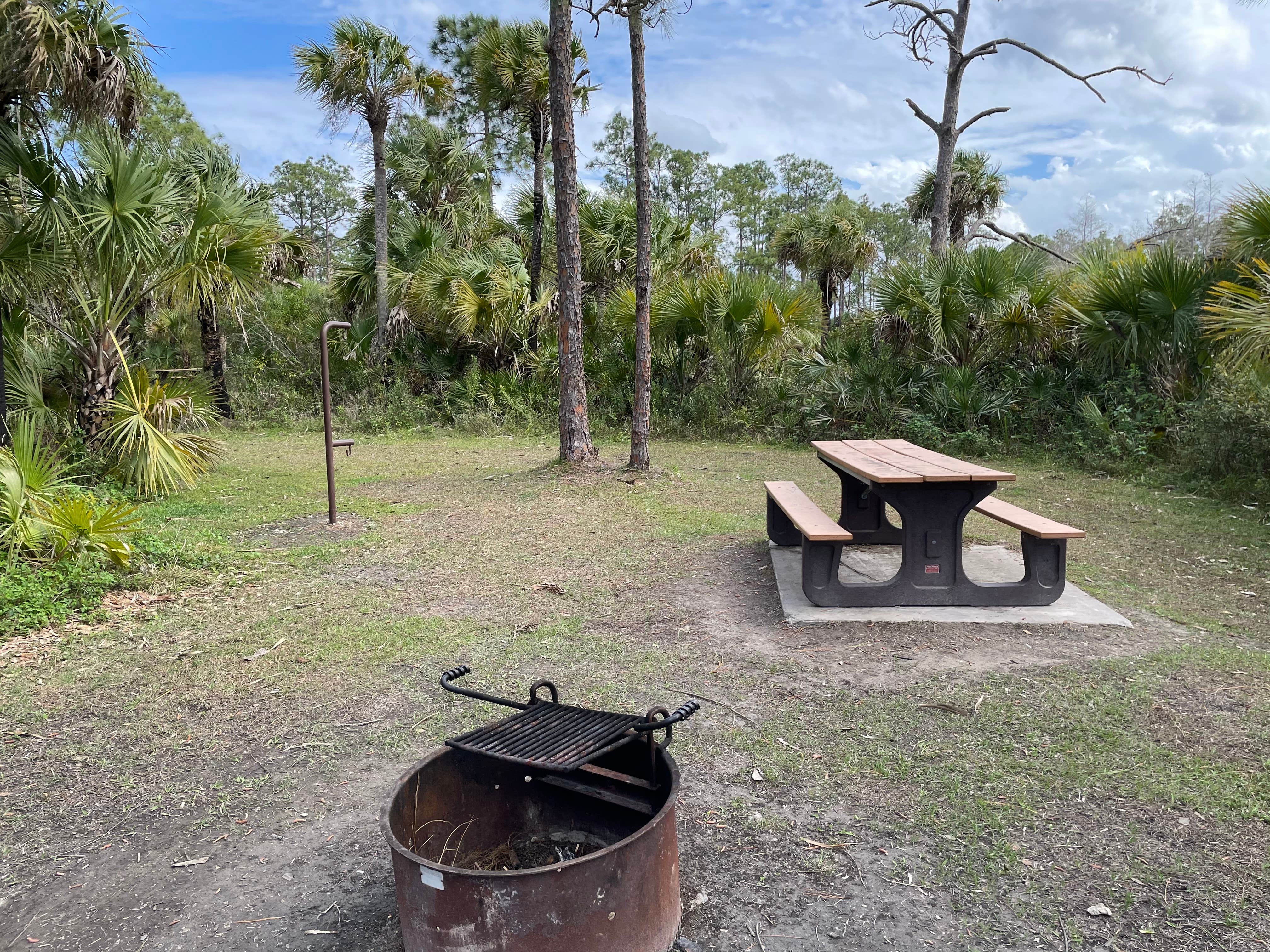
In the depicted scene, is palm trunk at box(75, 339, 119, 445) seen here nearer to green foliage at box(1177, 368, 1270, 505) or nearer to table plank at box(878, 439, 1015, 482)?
table plank at box(878, 439, 1015, 482)

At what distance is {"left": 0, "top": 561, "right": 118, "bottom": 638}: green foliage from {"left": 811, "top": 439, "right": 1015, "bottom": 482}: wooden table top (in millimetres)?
4494

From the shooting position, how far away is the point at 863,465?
5.25 metres

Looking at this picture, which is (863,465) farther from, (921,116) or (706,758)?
(921,116)

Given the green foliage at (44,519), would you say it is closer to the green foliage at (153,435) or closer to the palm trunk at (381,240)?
the green foliage at (153,435)

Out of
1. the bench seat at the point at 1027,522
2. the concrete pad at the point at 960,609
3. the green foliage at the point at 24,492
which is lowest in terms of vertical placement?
the concrete pad at the point at 960,609

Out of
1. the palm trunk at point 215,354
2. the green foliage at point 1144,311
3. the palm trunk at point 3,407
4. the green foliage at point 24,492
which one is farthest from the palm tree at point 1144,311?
the palm trunk at point 215,354

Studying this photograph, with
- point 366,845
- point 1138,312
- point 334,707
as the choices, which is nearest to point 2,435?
point 334,707

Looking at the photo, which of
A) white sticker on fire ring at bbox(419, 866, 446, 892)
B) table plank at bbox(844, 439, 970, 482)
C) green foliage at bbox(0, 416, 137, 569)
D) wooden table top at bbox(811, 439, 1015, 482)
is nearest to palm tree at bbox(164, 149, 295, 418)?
green foliage at bbox(0, 416, 137, 569)

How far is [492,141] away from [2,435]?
68.2 ft

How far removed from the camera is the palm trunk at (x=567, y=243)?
29.2 ft

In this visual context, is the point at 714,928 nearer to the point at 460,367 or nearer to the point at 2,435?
the point at 2,435

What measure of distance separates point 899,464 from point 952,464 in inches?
13.7

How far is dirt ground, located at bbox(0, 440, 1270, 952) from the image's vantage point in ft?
7.73

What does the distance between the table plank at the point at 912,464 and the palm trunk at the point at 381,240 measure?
11.9m
